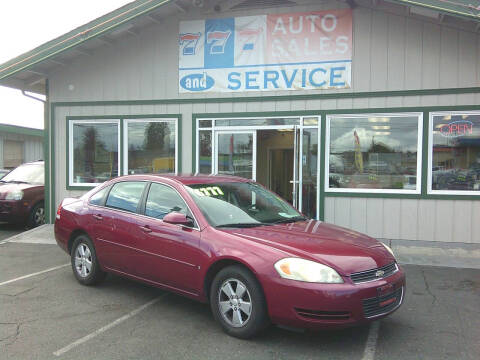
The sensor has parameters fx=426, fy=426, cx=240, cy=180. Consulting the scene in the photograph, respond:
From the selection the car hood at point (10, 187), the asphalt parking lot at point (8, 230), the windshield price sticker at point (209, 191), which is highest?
the windshield price sticker at point (209, 191)

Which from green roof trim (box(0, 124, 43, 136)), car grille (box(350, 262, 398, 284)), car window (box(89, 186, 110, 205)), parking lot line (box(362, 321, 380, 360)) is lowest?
parking lot line (box(362, 321, 380, 360))

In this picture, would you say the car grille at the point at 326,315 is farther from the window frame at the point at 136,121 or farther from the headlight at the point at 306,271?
the window frame at the point at 136,121

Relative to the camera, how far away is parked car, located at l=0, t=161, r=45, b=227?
10.6 m

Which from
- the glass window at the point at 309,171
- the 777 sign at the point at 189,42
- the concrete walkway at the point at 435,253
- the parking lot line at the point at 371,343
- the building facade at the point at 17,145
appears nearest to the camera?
the parking lot line at the point at 371,343

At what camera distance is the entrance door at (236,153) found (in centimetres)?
963

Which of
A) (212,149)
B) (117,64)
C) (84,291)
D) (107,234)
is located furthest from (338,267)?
(117,64)

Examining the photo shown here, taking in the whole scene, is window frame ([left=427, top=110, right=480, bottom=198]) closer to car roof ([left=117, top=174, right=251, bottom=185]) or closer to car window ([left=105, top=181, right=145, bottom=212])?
car roof ([left=117, top=174, right=251, bottom=185])

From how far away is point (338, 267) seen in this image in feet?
12.3

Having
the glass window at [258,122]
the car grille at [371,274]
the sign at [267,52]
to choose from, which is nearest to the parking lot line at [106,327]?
the car grille at [371,274]

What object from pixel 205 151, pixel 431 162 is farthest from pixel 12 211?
pixel 431 162

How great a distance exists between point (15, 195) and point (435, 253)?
9748 millimetres

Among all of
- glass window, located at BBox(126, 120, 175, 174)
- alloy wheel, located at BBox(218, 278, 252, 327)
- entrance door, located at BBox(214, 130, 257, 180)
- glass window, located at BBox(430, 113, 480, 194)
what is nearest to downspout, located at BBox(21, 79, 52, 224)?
glass window, located at BBox(126, 120, 175, 174)

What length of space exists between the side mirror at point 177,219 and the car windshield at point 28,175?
27.8 ft

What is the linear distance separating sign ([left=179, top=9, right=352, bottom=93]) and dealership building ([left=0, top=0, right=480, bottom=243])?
0.02 meters
